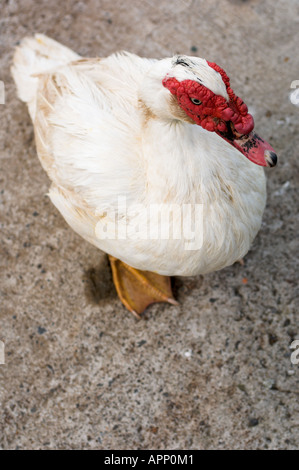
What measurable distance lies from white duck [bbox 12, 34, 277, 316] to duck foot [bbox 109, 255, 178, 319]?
489 millimetres

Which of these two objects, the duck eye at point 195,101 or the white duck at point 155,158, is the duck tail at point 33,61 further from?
the duck eye at point 195,101

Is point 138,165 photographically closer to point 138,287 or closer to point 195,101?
point 195,101

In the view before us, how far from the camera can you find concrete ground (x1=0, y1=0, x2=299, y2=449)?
2641mm

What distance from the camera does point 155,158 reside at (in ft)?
6.67

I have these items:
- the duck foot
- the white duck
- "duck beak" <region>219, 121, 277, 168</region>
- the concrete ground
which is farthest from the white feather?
the concrete ground

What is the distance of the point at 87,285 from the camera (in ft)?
9.74

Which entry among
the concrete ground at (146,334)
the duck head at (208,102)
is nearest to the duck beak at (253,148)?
the duck head at (208,102)

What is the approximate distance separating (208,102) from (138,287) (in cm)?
146

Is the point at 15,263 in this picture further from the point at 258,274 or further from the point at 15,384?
the point at 258,274

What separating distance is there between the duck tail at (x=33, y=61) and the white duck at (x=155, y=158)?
0.77 ft

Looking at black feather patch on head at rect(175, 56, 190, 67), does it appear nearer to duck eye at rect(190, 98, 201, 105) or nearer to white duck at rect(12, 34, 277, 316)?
white duck at rect(12, 34, 277, 316)
